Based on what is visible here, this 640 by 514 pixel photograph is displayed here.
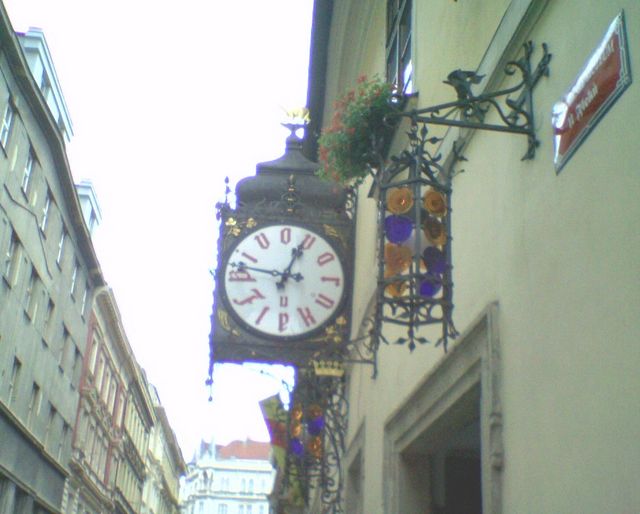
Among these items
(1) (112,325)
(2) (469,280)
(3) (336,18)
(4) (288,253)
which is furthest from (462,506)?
(1) (112,325)

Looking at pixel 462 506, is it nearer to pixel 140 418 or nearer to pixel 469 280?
pixel 469 280

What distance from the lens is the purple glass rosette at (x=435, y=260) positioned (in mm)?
4242

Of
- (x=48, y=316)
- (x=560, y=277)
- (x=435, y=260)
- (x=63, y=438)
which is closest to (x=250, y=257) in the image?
(x=435, y=260)

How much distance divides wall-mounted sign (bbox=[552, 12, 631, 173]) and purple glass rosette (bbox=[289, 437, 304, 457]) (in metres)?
8.24

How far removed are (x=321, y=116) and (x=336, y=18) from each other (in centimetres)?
258

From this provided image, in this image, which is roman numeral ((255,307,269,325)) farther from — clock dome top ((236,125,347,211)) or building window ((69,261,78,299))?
building window ((69,261,78,299))

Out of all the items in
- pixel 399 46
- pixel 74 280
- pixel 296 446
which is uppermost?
pixel 74 280

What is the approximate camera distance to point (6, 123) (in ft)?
82.0

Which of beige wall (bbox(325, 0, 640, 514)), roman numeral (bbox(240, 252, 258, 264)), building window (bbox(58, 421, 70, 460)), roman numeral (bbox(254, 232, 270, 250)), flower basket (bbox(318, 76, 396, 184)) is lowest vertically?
beige wall (bbox(325, 0, 640, 514))

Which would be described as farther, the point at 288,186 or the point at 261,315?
the point at 288,186

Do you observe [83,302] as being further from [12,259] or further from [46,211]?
[12,259]

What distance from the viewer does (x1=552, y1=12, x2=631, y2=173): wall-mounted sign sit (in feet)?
10.4

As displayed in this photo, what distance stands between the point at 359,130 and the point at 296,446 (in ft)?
23.3

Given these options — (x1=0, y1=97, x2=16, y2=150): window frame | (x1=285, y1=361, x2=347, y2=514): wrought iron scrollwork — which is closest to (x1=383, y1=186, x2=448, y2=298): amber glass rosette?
(x1=285, y1=361, x2=347, y2=514): wrought iron scrollwork
